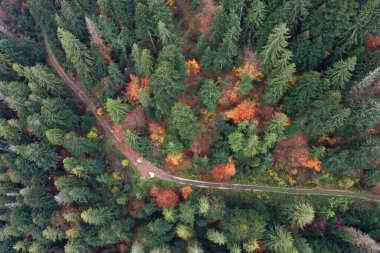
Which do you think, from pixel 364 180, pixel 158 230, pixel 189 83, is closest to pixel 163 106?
pixel 189 83

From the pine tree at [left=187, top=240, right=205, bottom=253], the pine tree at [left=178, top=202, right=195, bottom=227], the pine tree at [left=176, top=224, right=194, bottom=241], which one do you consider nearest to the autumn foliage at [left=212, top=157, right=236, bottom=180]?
Answer: the pine tree at [left=178, top=202, right=195, bottom=227]

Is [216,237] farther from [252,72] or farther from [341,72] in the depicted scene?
[341,72]

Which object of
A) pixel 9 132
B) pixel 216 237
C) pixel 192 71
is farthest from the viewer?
pixel 9 132

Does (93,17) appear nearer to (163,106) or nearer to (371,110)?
(163,106)

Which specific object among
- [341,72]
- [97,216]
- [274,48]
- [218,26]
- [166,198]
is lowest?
[97,216]

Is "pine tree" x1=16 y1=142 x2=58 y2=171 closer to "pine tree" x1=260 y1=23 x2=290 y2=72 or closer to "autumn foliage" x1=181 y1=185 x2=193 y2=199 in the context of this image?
"autumn foliage" x1=181 y1=185 x2=193 y2=199

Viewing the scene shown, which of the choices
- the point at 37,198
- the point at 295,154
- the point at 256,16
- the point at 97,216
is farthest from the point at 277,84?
the point at 37,198
